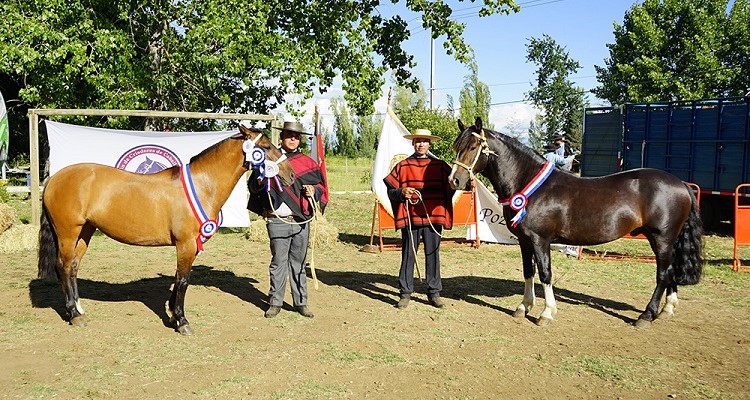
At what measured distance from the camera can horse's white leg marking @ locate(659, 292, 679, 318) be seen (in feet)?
22.2

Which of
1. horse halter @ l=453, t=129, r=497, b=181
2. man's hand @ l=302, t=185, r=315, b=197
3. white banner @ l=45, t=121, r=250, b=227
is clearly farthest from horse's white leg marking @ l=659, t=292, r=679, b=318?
white banner @ l=45, t=121, r=250, b=227

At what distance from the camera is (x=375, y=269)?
9531 mm

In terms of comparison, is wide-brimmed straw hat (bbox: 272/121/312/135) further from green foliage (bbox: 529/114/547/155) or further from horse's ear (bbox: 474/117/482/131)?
green foliage (bbox: 529/114/547/155)

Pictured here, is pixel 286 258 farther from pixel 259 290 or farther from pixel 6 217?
pixel 6 217

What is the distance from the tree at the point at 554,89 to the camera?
170 ft

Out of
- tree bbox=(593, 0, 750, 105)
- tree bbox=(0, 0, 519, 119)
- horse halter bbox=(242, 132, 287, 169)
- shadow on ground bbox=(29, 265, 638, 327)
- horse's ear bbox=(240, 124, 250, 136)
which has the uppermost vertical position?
tree bbox=(593, 0, 750, 105)

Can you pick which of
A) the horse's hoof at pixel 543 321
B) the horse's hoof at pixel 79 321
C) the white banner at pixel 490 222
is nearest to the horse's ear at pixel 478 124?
the horse's hoof at pixel 543 321

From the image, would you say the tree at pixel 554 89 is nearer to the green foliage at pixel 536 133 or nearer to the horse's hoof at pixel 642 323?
the green foliage at pixel 536 133

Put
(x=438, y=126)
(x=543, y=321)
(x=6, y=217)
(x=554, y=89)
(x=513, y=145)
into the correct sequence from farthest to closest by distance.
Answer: (x=554, y=89), (x=438, y=126), (x=6, y=217), (x=513, y=145), (x=543, y=321)

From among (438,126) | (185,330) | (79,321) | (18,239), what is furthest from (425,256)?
(438,126)

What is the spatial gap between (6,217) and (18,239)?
0.62 metres

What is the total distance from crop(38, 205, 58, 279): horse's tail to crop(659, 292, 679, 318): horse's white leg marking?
6377 mm

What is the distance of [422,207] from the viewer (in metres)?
7.01

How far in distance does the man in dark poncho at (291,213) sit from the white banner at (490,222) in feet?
16.5
